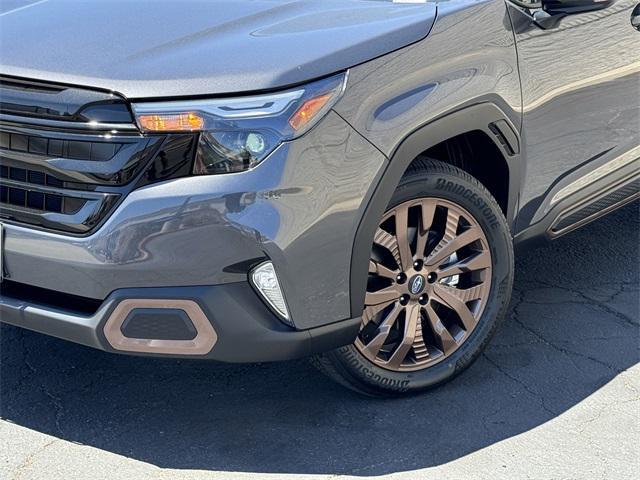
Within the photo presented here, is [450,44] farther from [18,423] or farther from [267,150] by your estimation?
[18,423]

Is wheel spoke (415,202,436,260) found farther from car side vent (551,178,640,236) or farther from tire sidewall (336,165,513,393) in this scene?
car side vent (551,178,640,236)

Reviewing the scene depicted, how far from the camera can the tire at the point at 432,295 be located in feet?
10.5

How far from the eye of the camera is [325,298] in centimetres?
289

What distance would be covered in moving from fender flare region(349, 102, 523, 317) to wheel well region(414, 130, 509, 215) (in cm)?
7

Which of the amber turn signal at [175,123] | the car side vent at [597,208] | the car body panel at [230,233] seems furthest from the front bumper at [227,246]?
the car side vent at [597,208]

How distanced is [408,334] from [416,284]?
0.54 ft

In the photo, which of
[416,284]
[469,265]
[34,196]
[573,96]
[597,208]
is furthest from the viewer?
[597,208]

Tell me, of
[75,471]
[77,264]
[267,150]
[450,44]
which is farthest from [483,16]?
[75,471]

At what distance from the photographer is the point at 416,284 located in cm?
328

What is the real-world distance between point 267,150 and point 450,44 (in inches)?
29.9

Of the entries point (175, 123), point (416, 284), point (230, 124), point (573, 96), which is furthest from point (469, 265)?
point (175, 123)

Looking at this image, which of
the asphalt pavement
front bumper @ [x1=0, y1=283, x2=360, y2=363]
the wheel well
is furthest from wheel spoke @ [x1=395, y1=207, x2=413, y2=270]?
the asphalt pavement

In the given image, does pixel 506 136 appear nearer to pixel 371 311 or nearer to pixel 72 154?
pixel 371 311

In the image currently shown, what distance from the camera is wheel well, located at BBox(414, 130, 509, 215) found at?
11.1ft
